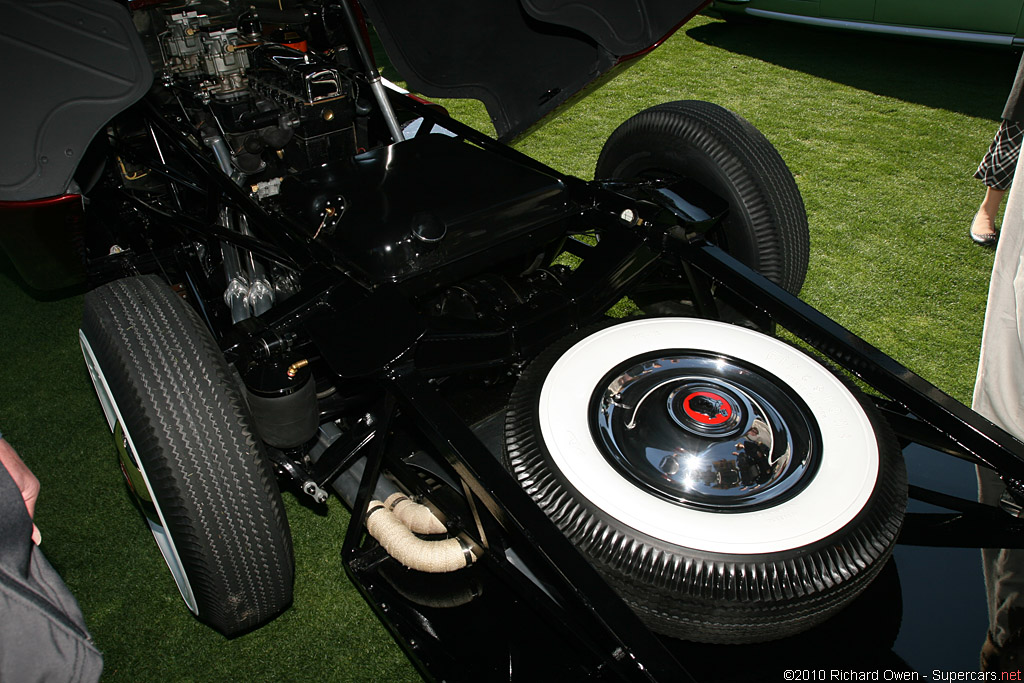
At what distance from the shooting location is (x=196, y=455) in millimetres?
1475

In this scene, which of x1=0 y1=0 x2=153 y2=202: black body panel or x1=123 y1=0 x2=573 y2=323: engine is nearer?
x1=0 y1=0 x2=153 y2=202: black body panel

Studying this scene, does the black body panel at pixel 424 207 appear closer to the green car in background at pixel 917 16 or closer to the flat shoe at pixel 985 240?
the flat shoe at pixel 985 240

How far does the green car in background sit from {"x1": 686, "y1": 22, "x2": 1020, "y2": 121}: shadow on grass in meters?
0.14

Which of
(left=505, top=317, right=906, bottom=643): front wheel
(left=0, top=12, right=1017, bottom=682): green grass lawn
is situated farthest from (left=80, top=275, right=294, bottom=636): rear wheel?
(left=505, top=317, right=906, bottom=643): front wheel

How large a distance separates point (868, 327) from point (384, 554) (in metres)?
2.38

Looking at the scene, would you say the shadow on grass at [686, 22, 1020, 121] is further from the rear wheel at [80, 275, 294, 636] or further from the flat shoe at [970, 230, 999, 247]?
the rear wheel at [80, 275, 294, 636]

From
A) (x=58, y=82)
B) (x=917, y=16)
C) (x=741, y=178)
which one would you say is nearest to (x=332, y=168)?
(x=58, y=82)

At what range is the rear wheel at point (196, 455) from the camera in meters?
1.48

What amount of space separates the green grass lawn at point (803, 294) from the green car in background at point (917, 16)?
0.36m

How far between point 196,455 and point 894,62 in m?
7.15

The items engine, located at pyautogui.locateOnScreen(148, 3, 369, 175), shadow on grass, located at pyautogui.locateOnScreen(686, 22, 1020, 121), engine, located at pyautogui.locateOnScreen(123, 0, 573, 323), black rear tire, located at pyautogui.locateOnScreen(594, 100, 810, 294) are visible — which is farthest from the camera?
shadow on grass, located at pyautogui.locateOnScreen(686, 22, 1020, 121)

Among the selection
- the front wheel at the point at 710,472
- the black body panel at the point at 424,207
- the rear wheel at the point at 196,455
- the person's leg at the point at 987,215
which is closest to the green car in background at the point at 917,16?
the person's leg at the point at 987,215

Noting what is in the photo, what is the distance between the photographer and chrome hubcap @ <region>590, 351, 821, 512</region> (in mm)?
1336

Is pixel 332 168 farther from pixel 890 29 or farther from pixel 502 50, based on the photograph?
pixel 890 29
